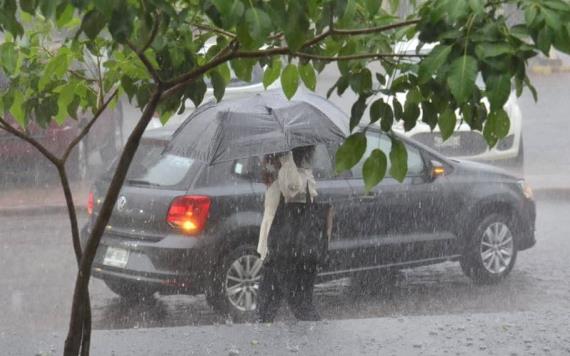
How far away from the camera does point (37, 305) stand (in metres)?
10.3

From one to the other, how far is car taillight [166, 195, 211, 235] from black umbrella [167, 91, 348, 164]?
91 cm

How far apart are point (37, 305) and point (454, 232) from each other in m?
3.84

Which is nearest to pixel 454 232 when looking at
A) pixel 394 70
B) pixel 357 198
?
pixel 357 198

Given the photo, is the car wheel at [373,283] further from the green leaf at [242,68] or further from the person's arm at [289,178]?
the green leaf at [242,68]

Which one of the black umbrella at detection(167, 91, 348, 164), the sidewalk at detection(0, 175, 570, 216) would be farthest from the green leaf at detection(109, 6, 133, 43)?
the sidewalk at detection(0, 175, 570, 216)

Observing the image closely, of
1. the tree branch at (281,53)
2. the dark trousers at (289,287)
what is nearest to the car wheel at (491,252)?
the dark trousers at (289,287)

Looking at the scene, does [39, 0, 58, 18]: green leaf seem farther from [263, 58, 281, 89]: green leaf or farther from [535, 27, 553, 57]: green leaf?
[263, 58, 281, 89]: green leaf

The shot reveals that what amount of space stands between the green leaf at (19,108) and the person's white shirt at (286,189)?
3610 millimetres

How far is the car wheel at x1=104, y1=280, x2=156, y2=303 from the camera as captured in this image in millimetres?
9500

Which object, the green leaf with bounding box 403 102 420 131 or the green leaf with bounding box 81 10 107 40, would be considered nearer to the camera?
the green leaf with bounding box 81 10 107 40

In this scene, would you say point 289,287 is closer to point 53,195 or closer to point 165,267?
point 165,267

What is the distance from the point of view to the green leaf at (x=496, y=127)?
3774mm

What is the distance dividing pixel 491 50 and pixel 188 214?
616 cm

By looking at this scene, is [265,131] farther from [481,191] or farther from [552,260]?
[552,260]
